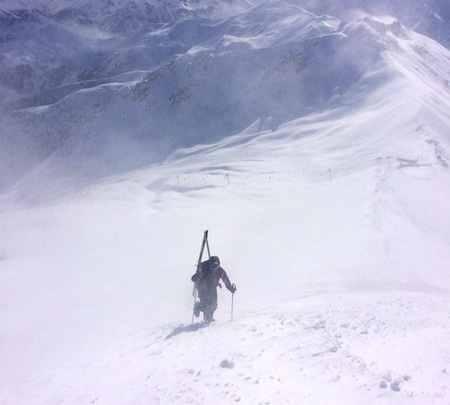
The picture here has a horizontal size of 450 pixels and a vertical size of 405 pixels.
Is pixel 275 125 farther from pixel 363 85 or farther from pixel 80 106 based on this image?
pixel 80 106

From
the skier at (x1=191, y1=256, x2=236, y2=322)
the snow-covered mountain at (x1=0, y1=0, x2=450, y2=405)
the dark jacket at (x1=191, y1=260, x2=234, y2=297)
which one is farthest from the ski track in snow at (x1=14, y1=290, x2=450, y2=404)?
the dark jacket at (x1=191, y1=260, x2=234, y2=297)

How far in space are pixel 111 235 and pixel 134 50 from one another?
169316 millimetres

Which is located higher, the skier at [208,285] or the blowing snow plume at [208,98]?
the blowing snow plume at [208,98]

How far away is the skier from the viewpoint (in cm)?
1078

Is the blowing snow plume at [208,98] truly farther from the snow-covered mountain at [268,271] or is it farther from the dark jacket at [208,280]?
the dark jacket at [208,280]

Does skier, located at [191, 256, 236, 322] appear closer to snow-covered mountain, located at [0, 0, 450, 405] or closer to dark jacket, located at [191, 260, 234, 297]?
dark jacket, located at [191, 260, 234, 297]

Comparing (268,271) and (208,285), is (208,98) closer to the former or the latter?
(268,271)

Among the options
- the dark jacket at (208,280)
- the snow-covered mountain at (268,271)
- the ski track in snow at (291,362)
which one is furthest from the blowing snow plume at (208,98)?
the ski track in snow at (291,362)

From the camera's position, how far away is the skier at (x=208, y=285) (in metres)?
10.8

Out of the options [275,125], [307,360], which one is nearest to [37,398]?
[307,360]

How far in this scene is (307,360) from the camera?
22.7 feet

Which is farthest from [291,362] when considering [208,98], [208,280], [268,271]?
[208,98]

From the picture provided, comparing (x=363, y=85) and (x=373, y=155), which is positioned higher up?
(x=363, y=85)

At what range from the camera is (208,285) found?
1086cm
